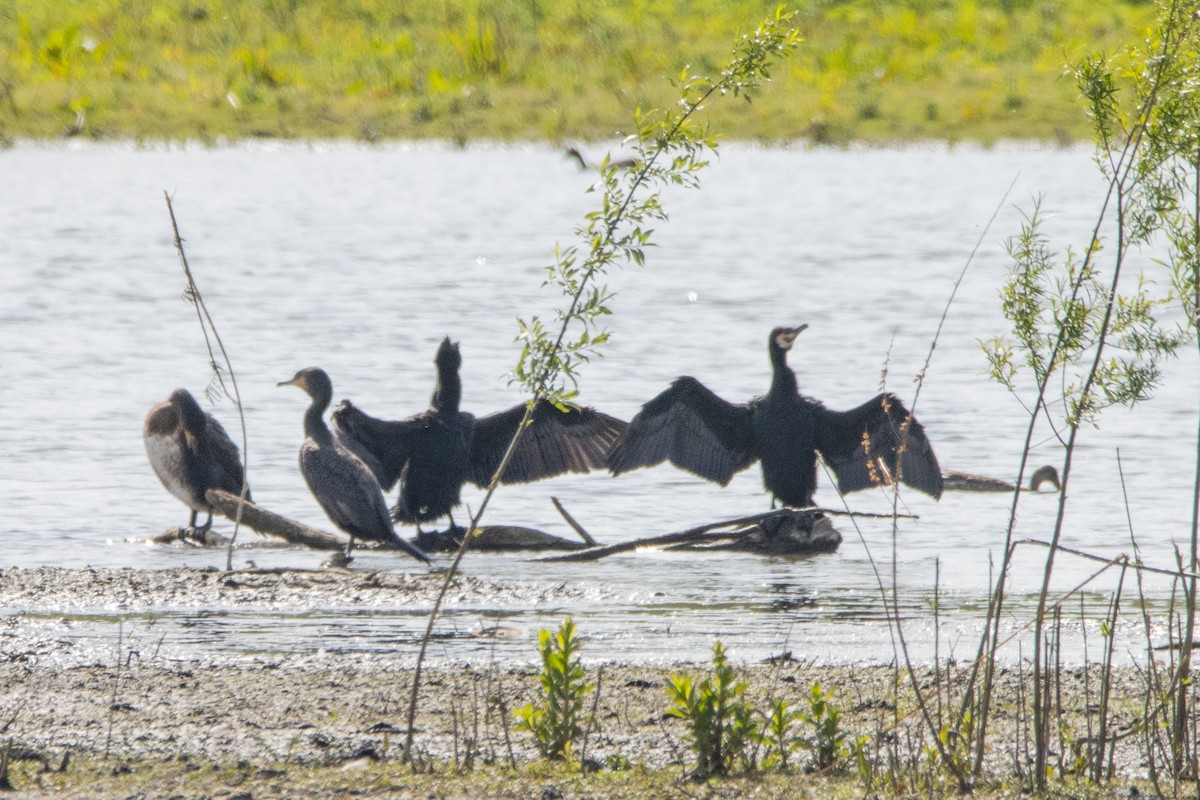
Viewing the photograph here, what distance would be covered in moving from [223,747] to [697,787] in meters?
1.33

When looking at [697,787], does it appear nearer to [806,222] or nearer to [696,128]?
[696,128]

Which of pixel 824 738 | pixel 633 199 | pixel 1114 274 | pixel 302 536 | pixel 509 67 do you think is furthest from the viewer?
pixel 509 67

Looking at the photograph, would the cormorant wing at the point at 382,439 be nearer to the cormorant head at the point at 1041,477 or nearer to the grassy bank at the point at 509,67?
the cormorant head at the point at 1041,477

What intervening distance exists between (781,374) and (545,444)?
4.03 ft

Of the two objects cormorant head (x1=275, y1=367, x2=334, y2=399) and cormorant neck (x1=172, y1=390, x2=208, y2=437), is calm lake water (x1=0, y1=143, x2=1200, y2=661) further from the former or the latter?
cormorant head (x1=275, y1=367, x2=334, y2=399)

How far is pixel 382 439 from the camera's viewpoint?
29.3 ft

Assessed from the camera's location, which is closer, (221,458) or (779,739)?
(779,739)

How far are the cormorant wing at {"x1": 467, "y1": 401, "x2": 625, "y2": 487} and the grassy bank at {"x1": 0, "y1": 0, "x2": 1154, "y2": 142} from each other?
18645 mm

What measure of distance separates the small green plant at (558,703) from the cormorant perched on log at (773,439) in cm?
440

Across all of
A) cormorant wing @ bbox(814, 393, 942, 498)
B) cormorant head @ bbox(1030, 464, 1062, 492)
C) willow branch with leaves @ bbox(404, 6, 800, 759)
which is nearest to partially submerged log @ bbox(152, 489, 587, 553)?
cormorant wing @ bbox(814, 393, 942, 498)

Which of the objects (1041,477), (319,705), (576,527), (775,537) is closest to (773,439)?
(775,537)

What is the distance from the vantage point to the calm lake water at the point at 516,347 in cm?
726

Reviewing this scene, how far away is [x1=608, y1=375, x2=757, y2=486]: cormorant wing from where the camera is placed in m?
9.13

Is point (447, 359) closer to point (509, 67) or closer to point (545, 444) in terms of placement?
point (545, 444)
